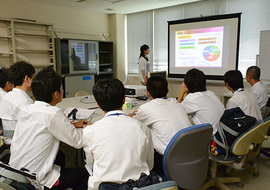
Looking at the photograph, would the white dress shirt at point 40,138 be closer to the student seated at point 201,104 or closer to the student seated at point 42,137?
the student seated at point 42,137

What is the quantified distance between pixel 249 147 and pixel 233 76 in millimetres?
837

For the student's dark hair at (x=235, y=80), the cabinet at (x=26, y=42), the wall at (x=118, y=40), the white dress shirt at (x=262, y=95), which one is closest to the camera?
the student's dark hair at (x=235, y=80)

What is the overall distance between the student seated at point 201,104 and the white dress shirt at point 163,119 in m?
0.42

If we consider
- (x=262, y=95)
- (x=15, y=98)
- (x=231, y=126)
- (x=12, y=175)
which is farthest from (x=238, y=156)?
(x=15, y=98)

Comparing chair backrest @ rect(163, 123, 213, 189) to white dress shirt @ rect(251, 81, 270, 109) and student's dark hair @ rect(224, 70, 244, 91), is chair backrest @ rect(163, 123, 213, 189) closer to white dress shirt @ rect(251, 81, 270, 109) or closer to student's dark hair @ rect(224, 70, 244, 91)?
student's dark hair @ rect(224, 70, 244, 91)

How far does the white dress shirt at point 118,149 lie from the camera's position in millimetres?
1126

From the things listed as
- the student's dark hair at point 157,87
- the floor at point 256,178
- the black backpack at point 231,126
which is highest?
the student's dark hair at point 157,87

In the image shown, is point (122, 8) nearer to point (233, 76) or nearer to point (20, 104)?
point (233, 76)

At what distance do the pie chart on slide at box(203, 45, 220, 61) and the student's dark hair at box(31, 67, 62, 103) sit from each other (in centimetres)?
388

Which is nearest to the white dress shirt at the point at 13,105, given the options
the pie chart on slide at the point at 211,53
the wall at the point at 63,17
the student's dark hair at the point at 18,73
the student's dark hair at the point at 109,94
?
the student's dark hair at the point at 18,73

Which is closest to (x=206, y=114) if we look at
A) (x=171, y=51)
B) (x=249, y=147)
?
(x=249, y=147)

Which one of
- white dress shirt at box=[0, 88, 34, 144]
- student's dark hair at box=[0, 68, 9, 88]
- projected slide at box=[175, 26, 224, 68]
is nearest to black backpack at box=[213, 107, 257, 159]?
white dress shirt at box=[0, 88, 34, 144]

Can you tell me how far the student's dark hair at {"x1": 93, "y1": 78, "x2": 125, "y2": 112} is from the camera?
4.33ft

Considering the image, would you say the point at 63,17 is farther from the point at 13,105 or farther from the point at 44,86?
the point at 44,86
